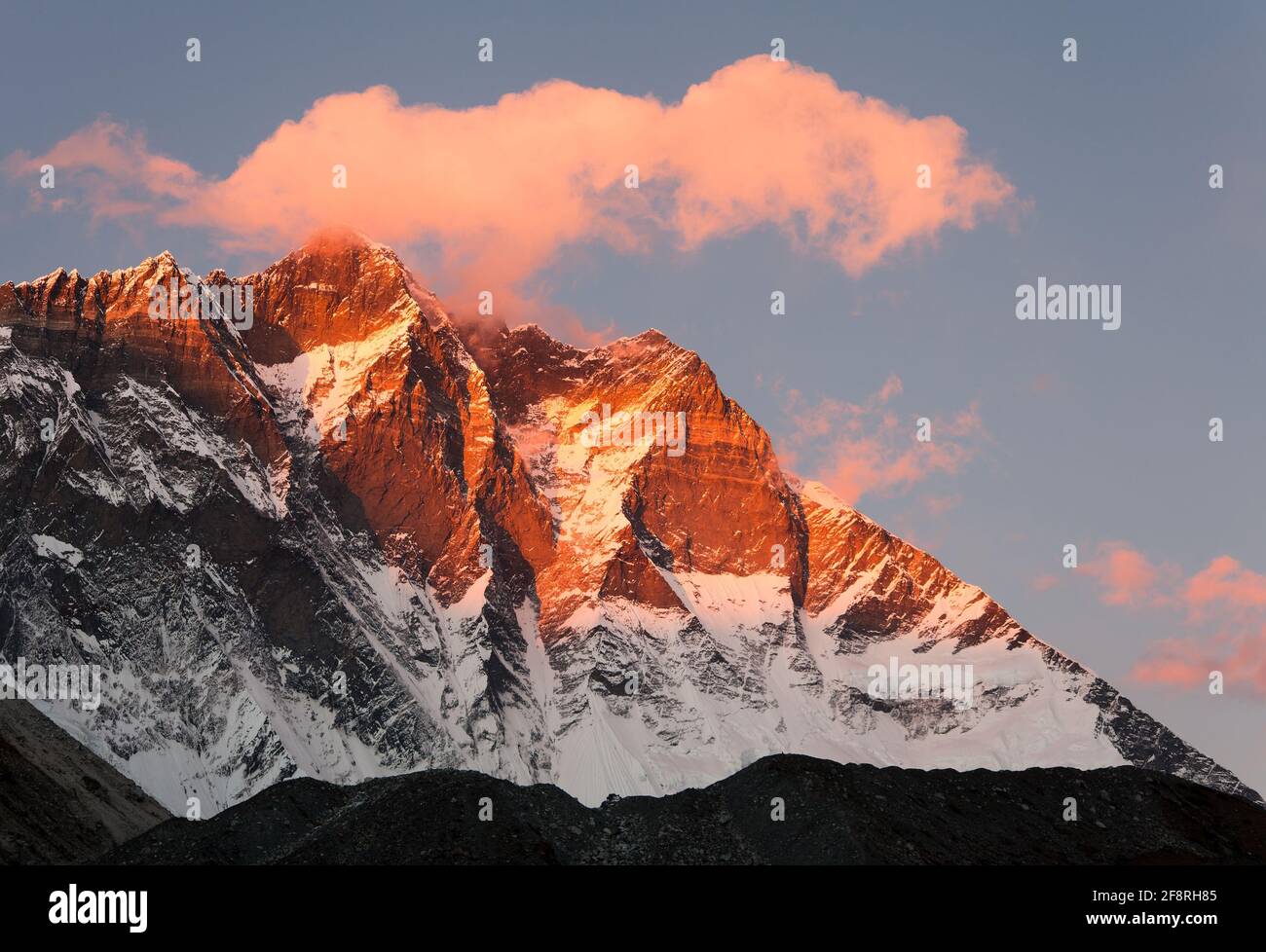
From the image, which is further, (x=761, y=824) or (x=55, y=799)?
(x=55, y=799)

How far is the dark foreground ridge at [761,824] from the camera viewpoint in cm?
7750

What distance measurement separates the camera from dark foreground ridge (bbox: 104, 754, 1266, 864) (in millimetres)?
77500

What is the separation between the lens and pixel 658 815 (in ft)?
272

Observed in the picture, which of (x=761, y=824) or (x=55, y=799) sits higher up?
(x=55, y=799)

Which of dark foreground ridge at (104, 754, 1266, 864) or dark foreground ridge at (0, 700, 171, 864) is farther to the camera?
dark foreground ridge at (0, 700, 171, 864)

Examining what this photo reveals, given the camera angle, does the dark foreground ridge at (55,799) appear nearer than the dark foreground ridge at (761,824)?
No

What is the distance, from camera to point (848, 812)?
81.1 meters

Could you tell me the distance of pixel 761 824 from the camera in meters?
83.1
